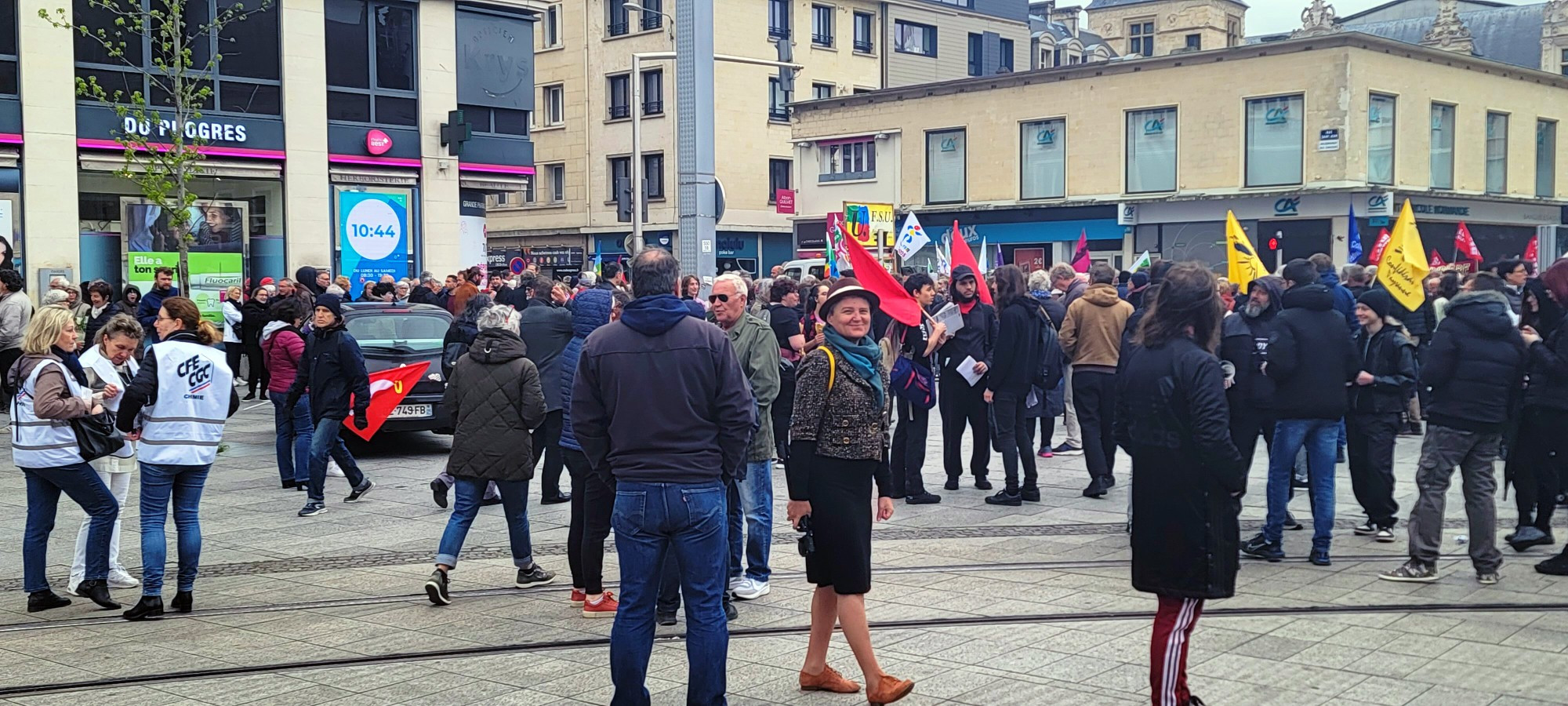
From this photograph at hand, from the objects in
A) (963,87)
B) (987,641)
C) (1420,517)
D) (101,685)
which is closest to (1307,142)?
(963,87)

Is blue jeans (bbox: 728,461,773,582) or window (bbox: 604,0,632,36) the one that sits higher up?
window (bbox: 604,0,632,36)

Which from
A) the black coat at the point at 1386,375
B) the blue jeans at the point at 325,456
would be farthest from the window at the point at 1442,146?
the blue jeans at the point at 325,456

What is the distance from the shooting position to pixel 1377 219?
3472cm

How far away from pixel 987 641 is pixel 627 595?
225cm

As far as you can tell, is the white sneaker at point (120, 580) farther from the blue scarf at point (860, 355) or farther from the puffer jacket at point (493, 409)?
the blue scarf at point (860, 355)

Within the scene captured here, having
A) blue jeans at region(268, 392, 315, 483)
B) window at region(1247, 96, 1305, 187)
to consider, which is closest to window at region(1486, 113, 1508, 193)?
window at region(1247, 96, 1305, 187)

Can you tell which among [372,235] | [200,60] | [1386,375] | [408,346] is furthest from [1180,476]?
[372,235]

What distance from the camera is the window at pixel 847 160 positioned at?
145 ft

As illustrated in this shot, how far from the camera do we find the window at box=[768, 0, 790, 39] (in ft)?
167

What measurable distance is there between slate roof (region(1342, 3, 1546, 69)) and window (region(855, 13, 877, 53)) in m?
28.1

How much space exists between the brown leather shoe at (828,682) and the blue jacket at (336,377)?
667 cm

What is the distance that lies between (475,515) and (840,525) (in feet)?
10.3

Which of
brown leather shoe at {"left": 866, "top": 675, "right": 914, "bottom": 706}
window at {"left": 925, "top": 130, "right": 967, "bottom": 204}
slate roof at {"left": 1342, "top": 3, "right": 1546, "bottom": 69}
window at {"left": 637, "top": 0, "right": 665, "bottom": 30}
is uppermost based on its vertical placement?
slate roof at {"left": 1342, "top": 3, "right": 1546, "bottom": 69}

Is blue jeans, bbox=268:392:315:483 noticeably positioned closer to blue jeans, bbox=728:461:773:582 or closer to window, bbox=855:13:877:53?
blue jeans, bbox=728:461:773:582
